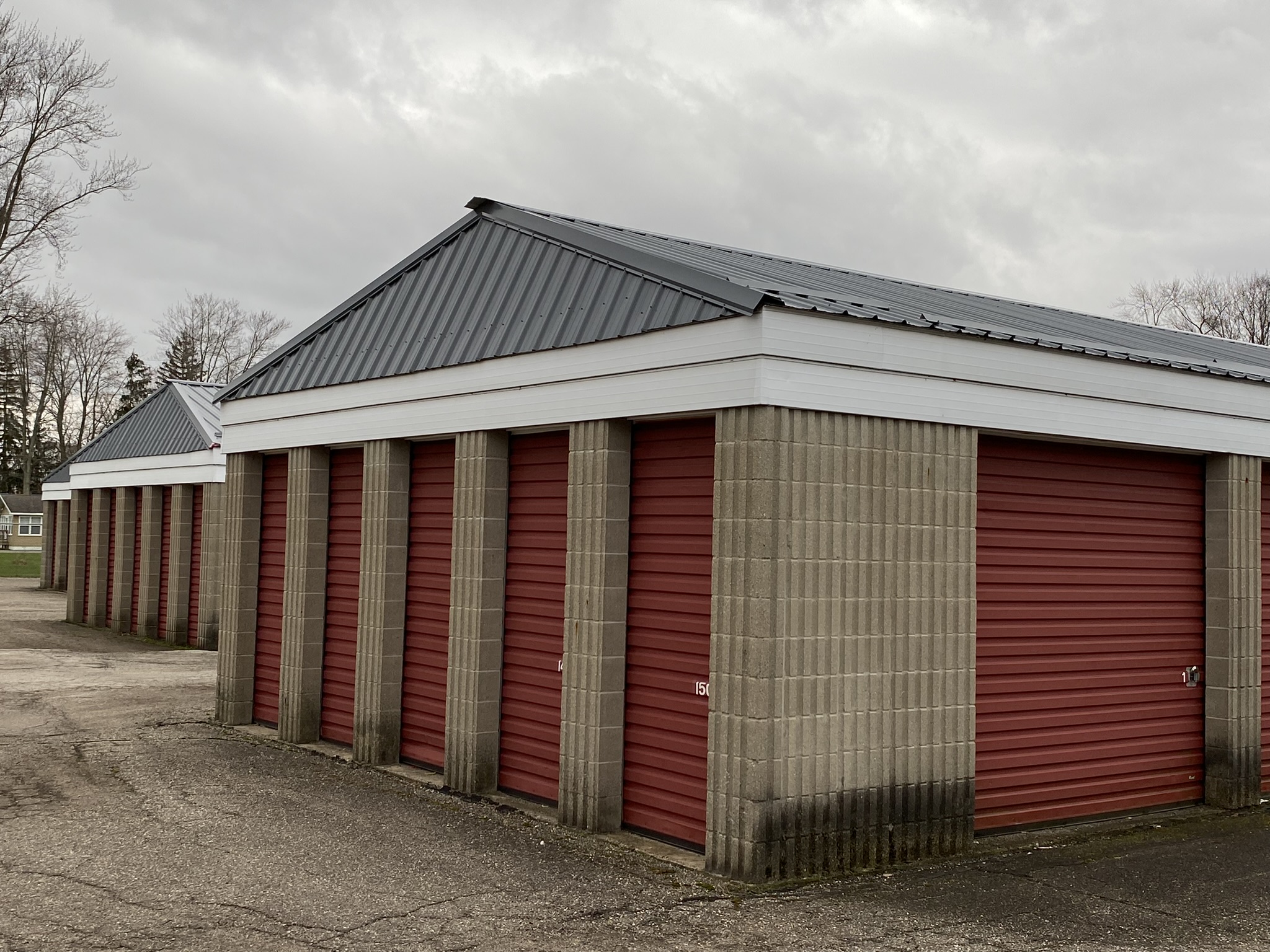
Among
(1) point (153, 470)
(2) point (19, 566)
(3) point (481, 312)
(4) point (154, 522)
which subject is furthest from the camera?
(2) point (19, 566)

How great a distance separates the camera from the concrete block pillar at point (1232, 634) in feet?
36.4

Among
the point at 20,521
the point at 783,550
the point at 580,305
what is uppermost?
the point at 580,305

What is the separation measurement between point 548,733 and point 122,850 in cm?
347

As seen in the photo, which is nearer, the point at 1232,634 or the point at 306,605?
the point at 1232,634

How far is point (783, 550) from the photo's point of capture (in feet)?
26.9

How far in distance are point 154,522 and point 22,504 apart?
60921mm

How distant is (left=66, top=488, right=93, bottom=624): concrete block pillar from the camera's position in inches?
1225

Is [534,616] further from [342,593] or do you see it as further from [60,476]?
[60,476]

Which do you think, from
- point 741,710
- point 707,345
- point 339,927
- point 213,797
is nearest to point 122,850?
point 213,797

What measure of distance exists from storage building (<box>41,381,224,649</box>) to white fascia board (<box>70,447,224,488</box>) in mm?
29

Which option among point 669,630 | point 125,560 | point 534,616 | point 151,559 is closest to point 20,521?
point 125,560

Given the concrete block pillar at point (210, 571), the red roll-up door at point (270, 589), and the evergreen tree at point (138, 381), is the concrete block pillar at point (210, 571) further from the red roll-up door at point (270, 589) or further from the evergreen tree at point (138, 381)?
the evergreen tree at point (138, 381)

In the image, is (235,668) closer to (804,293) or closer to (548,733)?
(548,733)

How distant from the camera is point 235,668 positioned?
49.0 feet
